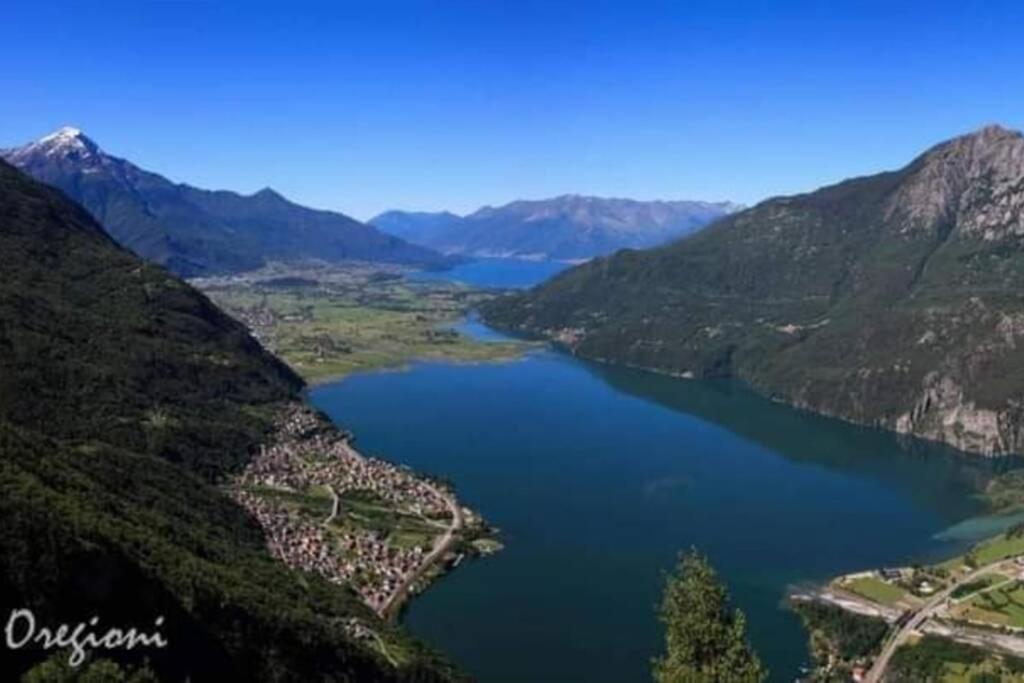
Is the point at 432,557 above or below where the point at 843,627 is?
above

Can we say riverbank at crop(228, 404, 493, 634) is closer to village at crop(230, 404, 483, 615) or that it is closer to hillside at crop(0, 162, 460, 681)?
village at crop(230, 404, 483, 615)

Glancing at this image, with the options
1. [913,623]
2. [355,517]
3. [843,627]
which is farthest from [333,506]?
[913,623]

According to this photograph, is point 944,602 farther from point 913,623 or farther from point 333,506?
point 333,506

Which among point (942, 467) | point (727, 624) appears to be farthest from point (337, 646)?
point (942, 467)

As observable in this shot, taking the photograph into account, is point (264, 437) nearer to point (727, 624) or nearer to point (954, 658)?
point (954, 658)

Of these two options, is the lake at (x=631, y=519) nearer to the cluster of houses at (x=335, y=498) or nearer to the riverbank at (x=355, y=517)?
the riverbank at (x=355, y=517)

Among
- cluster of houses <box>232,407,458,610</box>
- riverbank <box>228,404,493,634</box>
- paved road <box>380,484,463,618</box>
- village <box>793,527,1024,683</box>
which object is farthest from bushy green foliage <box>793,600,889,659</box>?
cluster of houses <box>232,407,458,610</box>
